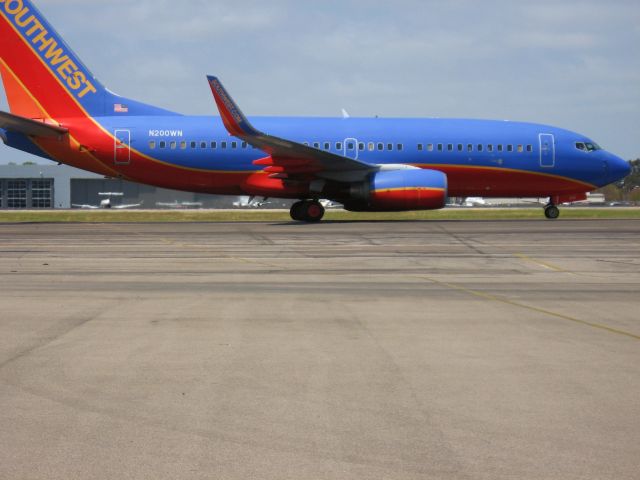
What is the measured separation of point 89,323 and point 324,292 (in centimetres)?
383

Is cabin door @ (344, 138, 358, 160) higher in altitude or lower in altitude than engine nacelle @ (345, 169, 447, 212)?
higher

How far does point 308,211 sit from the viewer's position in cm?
3231

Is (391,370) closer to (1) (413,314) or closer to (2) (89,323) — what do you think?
(1) (413,314)

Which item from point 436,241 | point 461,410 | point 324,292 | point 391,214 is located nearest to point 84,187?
point 391,214

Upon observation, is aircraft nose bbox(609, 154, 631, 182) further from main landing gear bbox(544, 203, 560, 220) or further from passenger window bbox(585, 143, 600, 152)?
main landing gear bbox(544, 203, 560, 220)

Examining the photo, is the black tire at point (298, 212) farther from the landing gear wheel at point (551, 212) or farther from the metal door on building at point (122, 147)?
the landing gear wheel at point (551, 212)

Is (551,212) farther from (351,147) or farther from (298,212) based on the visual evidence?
(298,212)

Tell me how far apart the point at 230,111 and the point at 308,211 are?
554 cm

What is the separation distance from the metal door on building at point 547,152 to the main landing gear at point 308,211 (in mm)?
9395

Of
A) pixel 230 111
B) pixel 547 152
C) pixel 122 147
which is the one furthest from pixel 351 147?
pixel 122 147

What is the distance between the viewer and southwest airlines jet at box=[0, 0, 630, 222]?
3108 cm

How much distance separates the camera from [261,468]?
456 cm

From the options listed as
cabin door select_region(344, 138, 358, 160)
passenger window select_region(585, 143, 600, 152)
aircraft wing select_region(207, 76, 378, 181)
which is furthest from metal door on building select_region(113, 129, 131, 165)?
passenger window select_region(585, 143, 600, 152)

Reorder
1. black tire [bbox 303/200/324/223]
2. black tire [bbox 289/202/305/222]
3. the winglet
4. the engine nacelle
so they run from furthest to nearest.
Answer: black tire [bbox 289/202/305/222], black tire [bbox 303/200/324/223], the engine nacelle, the winglet
